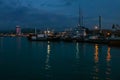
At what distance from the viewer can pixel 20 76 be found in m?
21.7

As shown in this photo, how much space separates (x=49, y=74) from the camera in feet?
73.9

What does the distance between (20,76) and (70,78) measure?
3953 millimetres

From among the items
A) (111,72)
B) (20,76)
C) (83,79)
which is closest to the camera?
(83,79)

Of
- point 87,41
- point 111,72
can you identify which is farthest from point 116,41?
point 111,72

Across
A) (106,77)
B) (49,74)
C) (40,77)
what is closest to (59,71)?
(49,74)

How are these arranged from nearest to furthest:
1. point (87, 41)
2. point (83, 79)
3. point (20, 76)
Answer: point (83, 79), point (20, 76), point (87, 41)

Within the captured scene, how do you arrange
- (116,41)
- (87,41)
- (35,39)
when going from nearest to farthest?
1. (116,41)
2. (87,41)
3. (35,39)

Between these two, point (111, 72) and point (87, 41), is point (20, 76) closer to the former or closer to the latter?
point (111, 72)

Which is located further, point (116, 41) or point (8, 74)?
point (116, 41)

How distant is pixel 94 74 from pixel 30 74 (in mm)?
5181

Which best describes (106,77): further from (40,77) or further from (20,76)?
(20,76)

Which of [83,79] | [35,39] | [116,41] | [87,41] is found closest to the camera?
[83,79]

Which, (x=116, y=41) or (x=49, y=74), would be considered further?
(x=116, y=41)

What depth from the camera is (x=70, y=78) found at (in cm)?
2086
